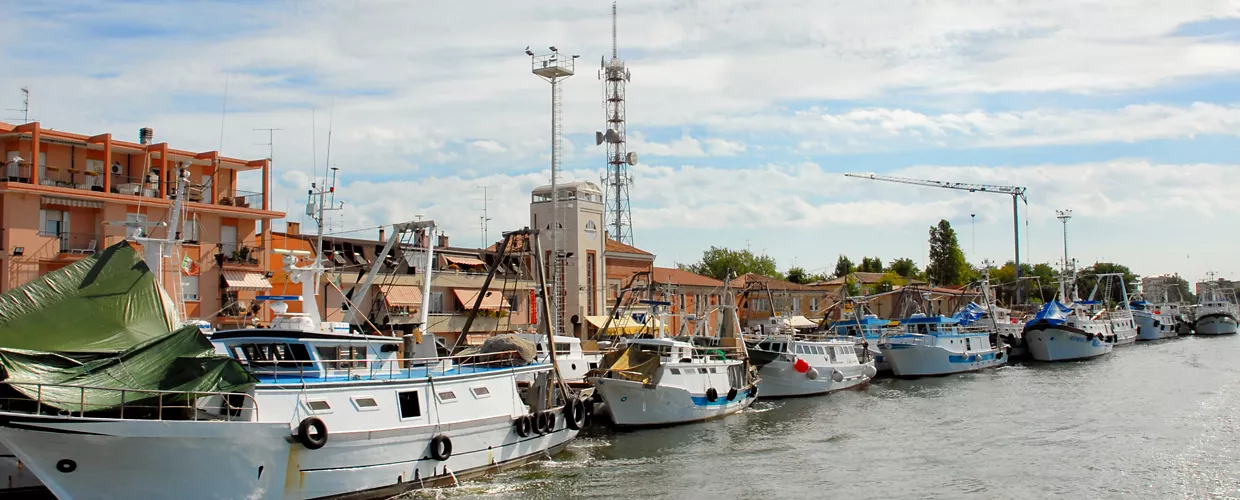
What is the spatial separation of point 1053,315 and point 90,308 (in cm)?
→ 7239

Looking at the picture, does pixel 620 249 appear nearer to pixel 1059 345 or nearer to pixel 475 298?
pixel 475 298

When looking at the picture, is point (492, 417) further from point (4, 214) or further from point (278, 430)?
point (4, 214)

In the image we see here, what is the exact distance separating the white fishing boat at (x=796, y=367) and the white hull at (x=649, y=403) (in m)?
10.7

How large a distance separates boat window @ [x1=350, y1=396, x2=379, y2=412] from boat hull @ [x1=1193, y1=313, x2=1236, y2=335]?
120655 millimetres

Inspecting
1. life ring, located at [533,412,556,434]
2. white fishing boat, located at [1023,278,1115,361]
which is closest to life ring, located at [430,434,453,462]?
life ring, located at [533,412,556,434]

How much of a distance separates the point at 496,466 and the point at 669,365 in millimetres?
11914

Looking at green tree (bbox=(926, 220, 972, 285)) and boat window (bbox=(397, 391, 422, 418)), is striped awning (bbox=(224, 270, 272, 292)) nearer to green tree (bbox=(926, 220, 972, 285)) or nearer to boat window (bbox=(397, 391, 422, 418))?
boat window (bbox=(397, 391, 422, 418))

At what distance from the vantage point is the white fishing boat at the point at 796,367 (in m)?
50.4

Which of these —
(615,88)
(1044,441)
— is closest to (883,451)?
(1044,441)

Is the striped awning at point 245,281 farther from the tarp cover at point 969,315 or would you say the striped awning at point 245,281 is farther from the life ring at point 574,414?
the tarp cover at point 969,315

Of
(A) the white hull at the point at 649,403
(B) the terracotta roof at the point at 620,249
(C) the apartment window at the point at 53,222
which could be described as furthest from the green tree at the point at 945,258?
(C) the apartment window at the point at 53,222

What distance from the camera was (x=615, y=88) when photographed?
76938mm

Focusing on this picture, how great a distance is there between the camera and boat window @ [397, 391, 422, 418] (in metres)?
25.2

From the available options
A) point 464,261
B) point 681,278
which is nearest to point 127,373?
point 464,261
